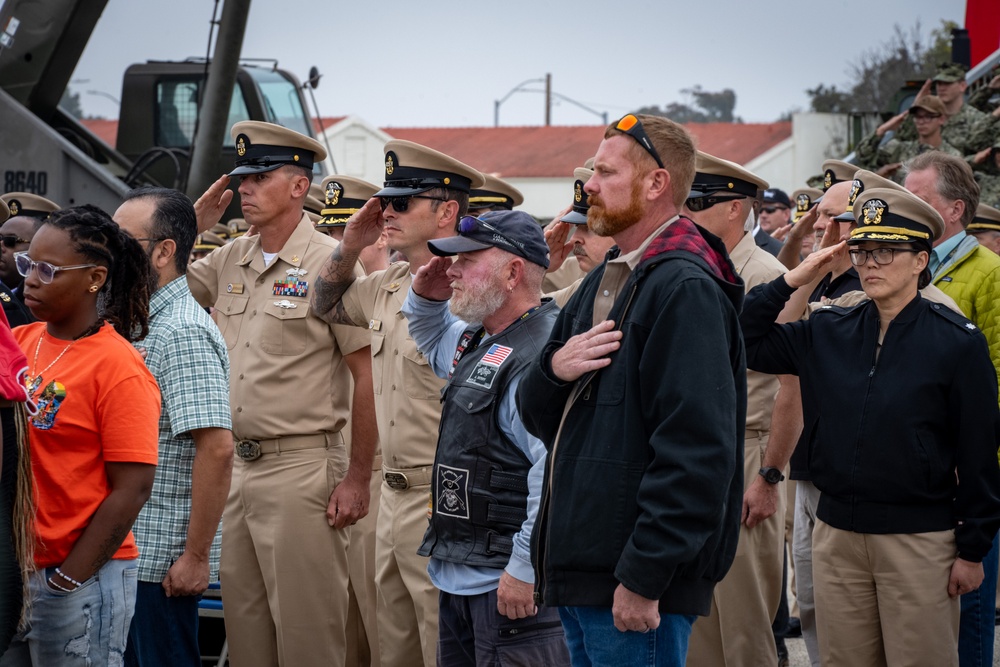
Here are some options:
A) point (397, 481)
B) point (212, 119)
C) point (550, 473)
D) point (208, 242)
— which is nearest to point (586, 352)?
point (550, 473)

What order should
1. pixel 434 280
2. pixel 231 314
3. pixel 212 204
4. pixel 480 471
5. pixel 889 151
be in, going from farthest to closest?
1. pixel 889 151
2. pixel 212 204
3. pixel 231 314
4. pixel 434 280
5. pixel 480 471

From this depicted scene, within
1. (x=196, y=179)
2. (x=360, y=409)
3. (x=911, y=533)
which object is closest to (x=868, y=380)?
(x=911, y=533)

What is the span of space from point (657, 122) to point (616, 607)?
128 centimetres

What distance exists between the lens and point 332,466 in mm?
5059

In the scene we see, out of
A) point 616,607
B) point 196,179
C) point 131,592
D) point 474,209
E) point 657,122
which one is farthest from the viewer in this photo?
point 196,179

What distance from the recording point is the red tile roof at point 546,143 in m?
44.9

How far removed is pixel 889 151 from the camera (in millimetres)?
12328

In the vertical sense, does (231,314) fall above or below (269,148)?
below

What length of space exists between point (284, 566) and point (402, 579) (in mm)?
661

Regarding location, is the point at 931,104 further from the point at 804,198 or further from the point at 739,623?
the point at 739,623

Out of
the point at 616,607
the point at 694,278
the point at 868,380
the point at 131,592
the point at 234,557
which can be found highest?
the point at 694,278

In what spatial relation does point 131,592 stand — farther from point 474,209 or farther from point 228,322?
point 474,209

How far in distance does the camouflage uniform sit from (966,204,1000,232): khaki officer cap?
13.5 ft

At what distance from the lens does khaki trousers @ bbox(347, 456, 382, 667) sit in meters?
5.54
